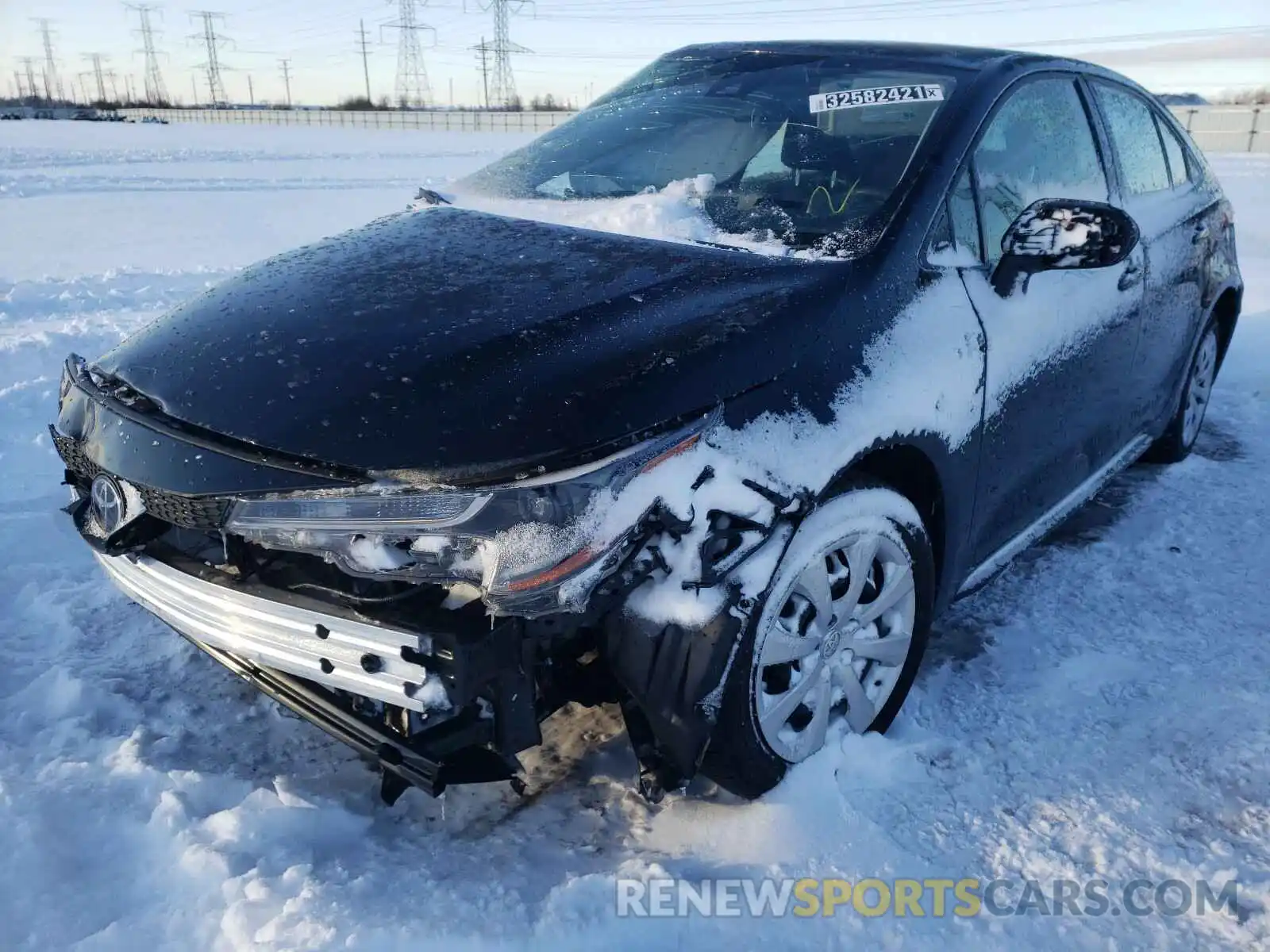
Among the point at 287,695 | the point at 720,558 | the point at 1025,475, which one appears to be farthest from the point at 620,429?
the point at 1025,475

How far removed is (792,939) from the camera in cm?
184

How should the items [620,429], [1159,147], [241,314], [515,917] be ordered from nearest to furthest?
1. [620,429]
2. [515,917]
3. [241,314]
4. [1159,147]

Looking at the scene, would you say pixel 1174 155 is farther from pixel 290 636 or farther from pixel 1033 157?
pixel 290 636

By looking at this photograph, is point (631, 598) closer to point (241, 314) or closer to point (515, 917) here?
point (515, 917)

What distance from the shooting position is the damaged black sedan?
5.68 ft

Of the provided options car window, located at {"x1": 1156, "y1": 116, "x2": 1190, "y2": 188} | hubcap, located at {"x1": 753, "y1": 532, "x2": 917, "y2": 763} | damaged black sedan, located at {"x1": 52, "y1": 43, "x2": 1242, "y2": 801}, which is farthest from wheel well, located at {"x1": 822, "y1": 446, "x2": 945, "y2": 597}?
car window, located at {"x1": 1156, "y1": 116, "x2": 1190, "y2": 188}

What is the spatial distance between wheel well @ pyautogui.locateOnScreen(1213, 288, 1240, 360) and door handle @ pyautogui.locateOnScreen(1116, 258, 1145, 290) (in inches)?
49.1

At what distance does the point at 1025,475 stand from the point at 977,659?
555 mm

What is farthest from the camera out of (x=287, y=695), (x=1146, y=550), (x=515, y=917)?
(x=1146, y=550)

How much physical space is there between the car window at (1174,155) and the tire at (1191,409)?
69cm

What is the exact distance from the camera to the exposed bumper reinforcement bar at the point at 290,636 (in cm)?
174

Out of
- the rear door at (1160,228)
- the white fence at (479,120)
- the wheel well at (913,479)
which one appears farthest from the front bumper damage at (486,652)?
the white fence at (479,120)

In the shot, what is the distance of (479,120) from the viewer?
4731 cm

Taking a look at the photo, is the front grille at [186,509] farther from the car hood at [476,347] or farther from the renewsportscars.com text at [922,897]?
the renewsportscars.com text at [922,897]
